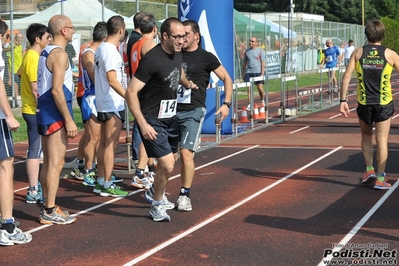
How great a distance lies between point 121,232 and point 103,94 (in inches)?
93.2

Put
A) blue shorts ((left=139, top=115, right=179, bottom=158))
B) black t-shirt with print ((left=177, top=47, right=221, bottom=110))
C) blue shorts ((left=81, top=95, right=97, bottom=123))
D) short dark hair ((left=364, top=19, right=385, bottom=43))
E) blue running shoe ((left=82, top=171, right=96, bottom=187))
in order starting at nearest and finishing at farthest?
blue shorts ((left=139, top=115, right=179, bottom=158)) → black t-shirt with print ((left=177, top=47, right=221, bottom=110)) → short dark hair ((left=364, top=19, right=385, bottom=43)) → blue shorts ((left=81, top=95, right=97, bottom=123)) → blue running shoe ((left=82, top=171, right=96, bottom=187))

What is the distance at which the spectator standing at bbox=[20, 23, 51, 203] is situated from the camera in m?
9.25

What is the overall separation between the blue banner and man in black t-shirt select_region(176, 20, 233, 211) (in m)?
5.92

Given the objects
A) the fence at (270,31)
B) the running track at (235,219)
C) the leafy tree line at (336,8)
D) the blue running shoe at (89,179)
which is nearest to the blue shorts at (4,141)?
the running track at (235,219)

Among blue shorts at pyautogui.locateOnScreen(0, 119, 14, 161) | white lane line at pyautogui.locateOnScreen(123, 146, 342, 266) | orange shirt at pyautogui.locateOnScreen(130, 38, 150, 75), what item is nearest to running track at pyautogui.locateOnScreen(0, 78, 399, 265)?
white lane line at pyautogui.locateOnScreen(123, 146, 342, 266)

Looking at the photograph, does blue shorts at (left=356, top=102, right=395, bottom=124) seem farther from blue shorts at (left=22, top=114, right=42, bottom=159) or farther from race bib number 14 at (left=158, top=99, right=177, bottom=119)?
blue shorts at (left=22, top=114, right=42, bottom=159)

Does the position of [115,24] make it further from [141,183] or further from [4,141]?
[4,141]

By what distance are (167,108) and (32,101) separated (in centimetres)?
207

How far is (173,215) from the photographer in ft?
27.8

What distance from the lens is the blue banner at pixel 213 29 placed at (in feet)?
50.5

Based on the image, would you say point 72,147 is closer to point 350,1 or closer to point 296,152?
point 296,152

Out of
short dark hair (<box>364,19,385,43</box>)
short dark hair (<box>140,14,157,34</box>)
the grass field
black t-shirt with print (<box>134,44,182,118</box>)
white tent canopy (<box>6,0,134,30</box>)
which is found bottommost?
the grass field

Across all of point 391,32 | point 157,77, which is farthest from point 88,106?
point 391,32

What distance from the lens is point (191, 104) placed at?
8.88 meters
